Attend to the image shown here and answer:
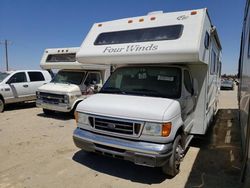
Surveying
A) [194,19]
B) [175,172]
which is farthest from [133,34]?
[175,172]

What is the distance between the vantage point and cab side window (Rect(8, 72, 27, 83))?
10.7 metres

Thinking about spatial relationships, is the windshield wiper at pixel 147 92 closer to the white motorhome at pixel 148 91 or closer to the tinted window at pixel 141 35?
the white motorhome at pixel 148 91

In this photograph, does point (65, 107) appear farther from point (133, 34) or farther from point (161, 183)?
point (161, 183)

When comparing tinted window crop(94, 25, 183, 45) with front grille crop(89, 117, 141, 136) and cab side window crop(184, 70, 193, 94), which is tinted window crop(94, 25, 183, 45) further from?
front grille crop(89, 117, 141, 136)

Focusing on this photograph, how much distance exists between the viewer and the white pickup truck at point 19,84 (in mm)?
10383

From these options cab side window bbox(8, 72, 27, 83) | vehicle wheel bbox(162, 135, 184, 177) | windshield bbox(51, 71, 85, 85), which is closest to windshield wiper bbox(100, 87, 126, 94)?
vehicle wheel bbox(162, 135, 184, 177)

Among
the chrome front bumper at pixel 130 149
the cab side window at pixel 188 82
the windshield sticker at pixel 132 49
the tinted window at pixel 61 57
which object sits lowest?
the chrome front bumper at pixel 130 149

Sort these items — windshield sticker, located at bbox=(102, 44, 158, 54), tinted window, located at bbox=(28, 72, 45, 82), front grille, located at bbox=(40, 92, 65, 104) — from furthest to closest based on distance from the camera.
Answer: tinted window, located at bbox=(28, 72, 45, 82)
front grille, located at bbox=(40, 92, 65, 104)
windshield sticker, located at bbox=(102, 44, 158, 54)

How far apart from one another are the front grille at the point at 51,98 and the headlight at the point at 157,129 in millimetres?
5532

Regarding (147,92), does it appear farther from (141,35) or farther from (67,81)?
(67,81)

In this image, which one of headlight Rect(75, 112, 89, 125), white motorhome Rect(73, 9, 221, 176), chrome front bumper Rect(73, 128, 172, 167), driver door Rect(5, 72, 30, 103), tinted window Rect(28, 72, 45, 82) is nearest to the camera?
chrome front bumper Rect(73, 128, 172, 167)

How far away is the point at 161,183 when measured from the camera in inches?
156

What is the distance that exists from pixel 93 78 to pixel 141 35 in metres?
4.99

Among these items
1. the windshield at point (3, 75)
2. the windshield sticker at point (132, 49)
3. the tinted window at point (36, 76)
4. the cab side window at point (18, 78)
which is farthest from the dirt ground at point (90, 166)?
the tinted window at point (36, 76)
